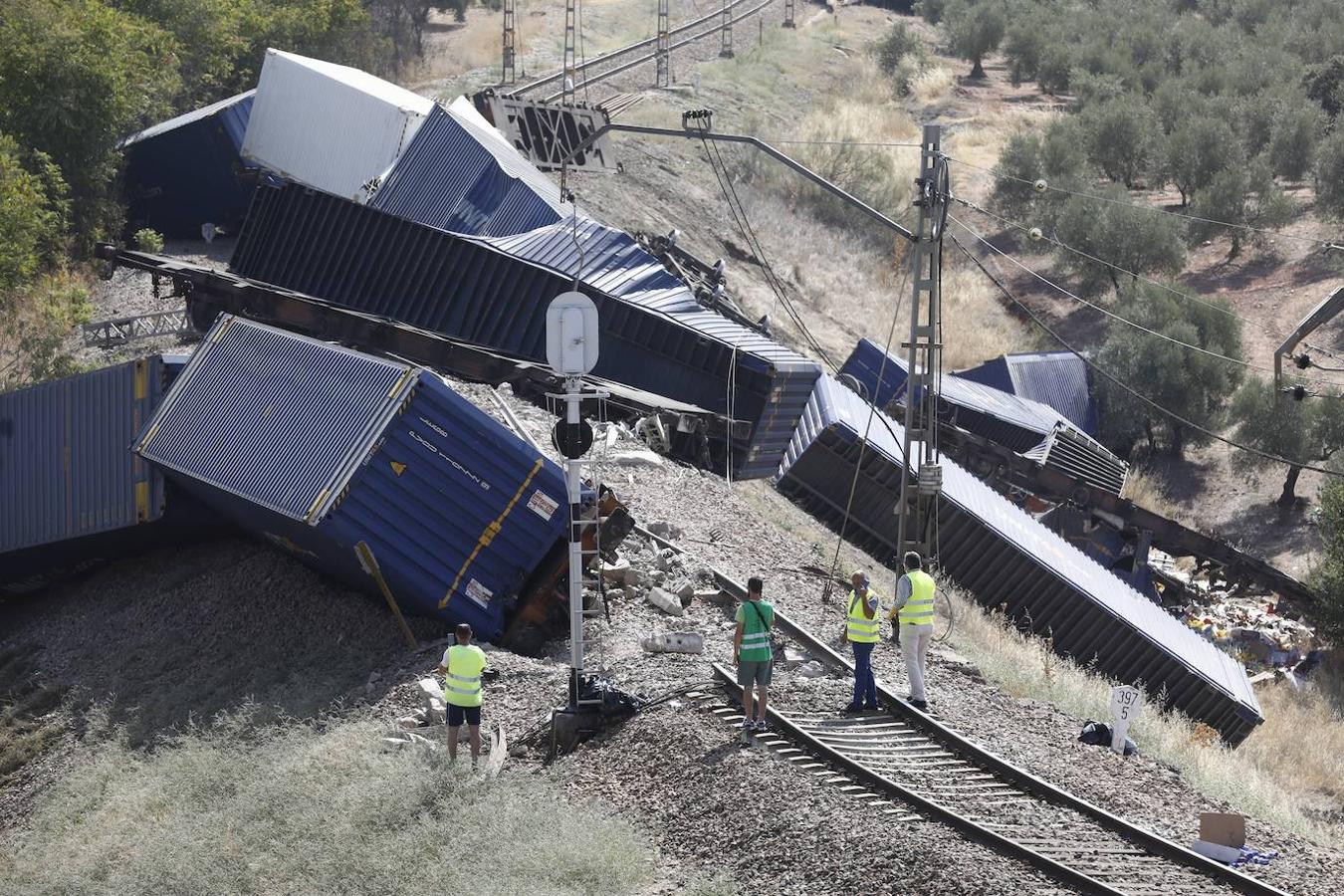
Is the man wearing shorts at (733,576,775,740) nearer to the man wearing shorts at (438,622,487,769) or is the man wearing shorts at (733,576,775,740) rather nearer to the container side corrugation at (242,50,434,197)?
the man wearing shorts at (438,622,487,769)

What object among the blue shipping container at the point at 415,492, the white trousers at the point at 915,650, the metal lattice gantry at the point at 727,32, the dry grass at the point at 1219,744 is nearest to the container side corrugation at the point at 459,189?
the dry grass at the point at 1219,744

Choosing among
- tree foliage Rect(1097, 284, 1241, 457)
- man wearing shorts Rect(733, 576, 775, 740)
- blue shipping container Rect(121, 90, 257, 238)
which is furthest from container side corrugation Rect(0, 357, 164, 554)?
tree foliage Rect(1097, 284, 1241, 457)

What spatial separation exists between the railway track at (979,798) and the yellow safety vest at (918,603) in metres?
0.74

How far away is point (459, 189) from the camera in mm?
28516

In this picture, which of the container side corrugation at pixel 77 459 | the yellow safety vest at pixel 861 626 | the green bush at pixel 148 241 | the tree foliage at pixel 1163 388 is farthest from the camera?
the tree foliage at pixel 1163 388

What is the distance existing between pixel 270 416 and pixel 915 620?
738cm

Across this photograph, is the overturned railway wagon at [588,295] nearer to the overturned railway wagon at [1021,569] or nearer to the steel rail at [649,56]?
the overturned railway wagon at [1021,569]

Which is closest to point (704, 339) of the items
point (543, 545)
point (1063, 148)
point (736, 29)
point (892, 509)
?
point (892, 509)

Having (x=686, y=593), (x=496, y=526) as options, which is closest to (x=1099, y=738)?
(x=686, y=593)

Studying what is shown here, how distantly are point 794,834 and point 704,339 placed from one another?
52.8ft

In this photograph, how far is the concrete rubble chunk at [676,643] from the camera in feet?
49.2

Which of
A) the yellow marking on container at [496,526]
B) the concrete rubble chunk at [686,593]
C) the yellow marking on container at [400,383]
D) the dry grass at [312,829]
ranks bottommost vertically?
the dry grass at [312,829]

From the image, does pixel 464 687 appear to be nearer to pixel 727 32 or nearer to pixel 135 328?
pixel 135 328

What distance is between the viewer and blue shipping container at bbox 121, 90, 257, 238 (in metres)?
34.8
